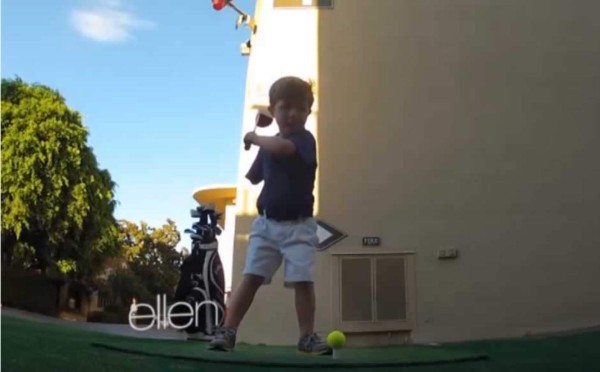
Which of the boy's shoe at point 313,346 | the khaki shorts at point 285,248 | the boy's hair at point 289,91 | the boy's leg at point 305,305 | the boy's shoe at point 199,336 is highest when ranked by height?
the boy's hair at point 289,91

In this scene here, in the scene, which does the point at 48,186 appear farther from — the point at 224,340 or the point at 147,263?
the point at 224,340

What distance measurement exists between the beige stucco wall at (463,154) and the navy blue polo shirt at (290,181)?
7.38 feet

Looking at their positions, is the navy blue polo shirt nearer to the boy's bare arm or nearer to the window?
the boy's bare arm

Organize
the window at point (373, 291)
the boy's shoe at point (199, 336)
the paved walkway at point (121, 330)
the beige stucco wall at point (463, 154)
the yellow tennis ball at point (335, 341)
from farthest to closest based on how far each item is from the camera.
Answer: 1. the window at point (373, 291)
2. the beige stucco wall at point (463, 154)
3. the boy's shoe at point (199, 336)
4. the paved walkway at point (121, 330)
5. the yellow tennis ball at point (335, 341)

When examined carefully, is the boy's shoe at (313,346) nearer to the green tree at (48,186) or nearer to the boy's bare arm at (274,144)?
the boy's bare arm at (274,144)

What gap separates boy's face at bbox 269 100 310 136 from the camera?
1.85 meters

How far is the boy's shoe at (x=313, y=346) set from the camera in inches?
72.7

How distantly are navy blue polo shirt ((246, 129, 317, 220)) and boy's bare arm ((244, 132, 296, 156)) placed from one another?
0.06 ft

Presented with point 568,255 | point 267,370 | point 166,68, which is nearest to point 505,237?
point 568,255

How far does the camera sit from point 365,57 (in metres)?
4.46

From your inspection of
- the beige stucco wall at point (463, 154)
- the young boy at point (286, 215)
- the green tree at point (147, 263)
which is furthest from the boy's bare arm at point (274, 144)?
the beige stucco wall at point (463, 154)

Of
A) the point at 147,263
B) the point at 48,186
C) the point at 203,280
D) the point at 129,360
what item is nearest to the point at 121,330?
the point at 203,280

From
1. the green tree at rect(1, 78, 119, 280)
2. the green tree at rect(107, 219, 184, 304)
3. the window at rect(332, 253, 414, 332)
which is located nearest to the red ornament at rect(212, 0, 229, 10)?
the green tree at rect(1, 78, 119, 280)

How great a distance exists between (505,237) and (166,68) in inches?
87.2
